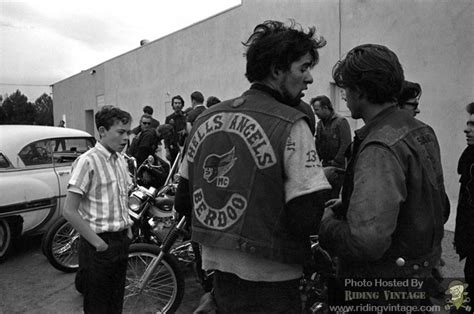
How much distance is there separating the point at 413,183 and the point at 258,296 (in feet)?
2.28

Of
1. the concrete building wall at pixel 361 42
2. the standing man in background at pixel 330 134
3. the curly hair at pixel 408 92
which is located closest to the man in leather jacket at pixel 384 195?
the curly hair at pixel 408 92

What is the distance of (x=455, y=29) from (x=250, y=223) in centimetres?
547

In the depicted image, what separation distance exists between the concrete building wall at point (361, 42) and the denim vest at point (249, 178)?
505 cm

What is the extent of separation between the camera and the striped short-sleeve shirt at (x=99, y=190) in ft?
8.10

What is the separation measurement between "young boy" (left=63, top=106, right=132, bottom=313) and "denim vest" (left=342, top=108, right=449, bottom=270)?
1620 millimetres

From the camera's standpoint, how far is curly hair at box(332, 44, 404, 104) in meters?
1.53

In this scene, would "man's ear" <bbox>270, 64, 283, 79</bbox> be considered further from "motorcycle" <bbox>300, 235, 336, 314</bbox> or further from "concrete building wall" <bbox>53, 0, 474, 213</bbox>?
"concrete building wall" <bbox>53, 0, 474, 213</bbox>

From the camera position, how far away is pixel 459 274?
4.03 m

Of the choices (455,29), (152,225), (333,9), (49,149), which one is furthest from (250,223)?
(333,9)

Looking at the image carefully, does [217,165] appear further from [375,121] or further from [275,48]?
[375,121]

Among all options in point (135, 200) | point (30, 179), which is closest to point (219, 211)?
point (135, 200)

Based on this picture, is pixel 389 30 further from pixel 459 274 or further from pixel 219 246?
pixel 219 246

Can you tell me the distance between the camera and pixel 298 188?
1355mm

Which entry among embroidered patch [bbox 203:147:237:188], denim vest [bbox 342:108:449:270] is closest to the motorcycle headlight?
embroidered patch [bbox 203:147:237:188]
